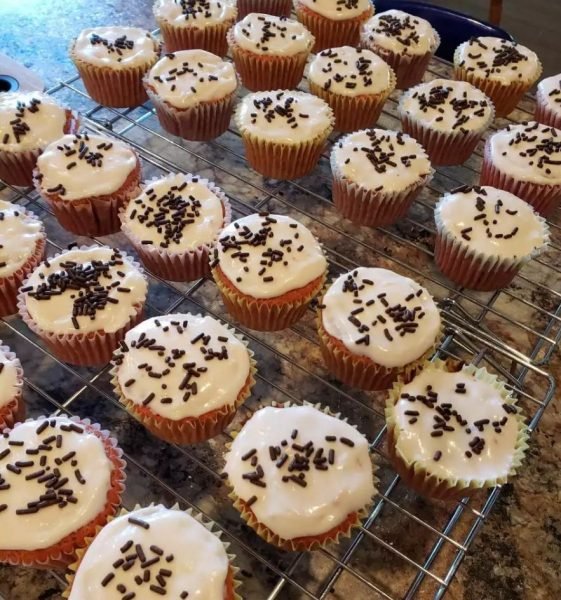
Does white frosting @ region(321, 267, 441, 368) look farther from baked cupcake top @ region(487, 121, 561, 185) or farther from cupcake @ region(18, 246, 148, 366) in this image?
baked cupcake top @ region(487, 121, 561, 185)

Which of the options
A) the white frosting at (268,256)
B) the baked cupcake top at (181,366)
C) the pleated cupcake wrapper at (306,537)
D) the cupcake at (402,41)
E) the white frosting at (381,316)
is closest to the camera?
the pleated cupcake wrapper at (306,537)

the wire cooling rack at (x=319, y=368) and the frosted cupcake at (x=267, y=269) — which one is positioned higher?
the frosted cupcake at (x=267, y=269)

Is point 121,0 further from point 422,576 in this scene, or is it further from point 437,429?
point 422,576

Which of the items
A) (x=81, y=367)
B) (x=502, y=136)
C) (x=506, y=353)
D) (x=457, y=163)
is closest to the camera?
(x=506, y=353)

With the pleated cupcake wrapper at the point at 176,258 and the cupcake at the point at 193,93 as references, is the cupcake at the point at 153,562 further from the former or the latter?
the cupcake at the point at 193,93

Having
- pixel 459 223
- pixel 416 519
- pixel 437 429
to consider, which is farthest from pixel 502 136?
pixel 416 519

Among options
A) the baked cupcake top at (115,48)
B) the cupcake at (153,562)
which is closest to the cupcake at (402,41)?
the baked cupcake top at (115,48)
